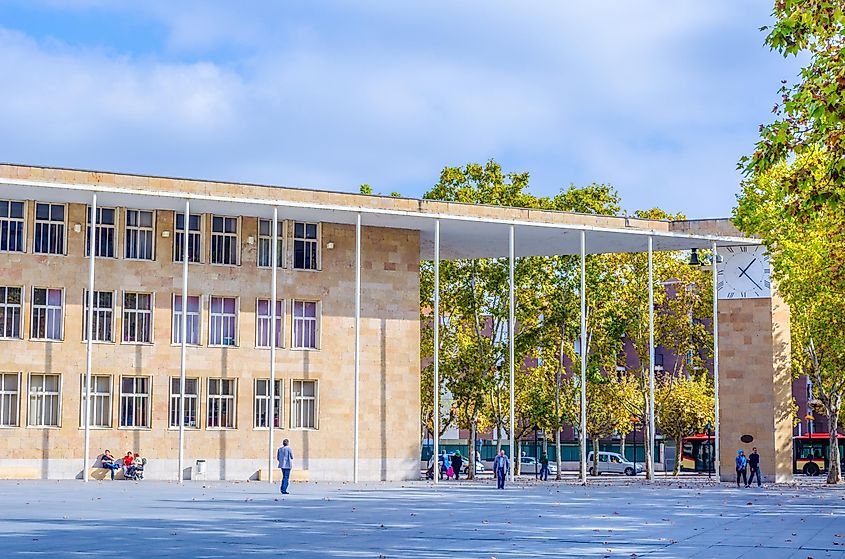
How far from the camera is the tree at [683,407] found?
7719 cm

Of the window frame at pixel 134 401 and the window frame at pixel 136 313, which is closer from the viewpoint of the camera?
the window frame at pixel 134 401

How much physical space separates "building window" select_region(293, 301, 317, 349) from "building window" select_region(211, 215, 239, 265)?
294 centimetres

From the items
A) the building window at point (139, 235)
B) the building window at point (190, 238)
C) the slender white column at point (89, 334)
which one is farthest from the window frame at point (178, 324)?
the slender white column at point (89, 334)

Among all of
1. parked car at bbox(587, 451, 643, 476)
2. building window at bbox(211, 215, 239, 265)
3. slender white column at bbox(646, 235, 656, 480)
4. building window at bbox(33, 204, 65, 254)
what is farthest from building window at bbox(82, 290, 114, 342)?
parked car at bbox(587, 451, 643, 476)

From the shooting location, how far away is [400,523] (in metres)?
24.4

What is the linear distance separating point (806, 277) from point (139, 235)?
916 inches

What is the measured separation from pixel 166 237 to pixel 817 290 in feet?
72.6

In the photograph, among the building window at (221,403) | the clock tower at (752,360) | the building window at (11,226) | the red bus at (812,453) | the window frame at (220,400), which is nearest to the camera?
the building window at (11,226)

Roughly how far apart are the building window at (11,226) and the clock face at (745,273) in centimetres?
2711

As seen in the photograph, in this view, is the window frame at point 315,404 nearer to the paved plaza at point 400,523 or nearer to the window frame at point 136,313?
the window frame at point 136,313

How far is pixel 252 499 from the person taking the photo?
32406mm

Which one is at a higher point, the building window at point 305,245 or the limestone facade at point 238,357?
the building window at point 305,245

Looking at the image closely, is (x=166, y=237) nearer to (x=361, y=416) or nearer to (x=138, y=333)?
(x=138, y=333)

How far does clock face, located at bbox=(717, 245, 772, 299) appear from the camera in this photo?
52969mm
